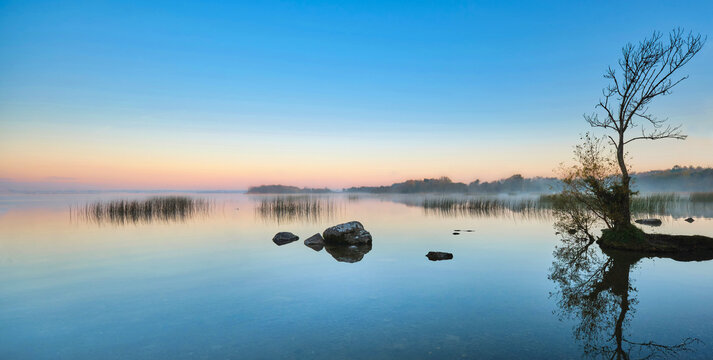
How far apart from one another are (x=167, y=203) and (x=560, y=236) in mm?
28912

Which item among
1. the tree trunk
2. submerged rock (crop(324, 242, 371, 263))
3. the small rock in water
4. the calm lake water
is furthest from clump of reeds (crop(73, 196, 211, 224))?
the tree trunk

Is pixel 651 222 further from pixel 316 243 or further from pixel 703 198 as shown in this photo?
Result: pixel 703 198

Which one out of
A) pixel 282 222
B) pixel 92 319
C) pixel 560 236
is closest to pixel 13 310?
pixel 92 319

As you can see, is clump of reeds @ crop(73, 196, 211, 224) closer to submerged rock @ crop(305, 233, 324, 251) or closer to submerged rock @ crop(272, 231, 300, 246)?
submerged rock @ crop(272, 231, 300, 246)

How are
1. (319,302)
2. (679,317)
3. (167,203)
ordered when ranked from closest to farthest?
(679,317), (319,302), (167,203)

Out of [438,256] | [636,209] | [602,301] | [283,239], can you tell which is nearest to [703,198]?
[636,209]

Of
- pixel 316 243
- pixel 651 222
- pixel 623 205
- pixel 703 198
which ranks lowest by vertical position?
pixel 316 243

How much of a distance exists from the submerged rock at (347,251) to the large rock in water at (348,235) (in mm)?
168

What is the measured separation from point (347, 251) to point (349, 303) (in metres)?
6.05

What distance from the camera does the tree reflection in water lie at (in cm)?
479

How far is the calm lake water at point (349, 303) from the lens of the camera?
195 inches

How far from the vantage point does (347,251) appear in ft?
42.5

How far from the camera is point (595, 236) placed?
15.1 m

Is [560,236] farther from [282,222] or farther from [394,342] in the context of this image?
[282,222]
